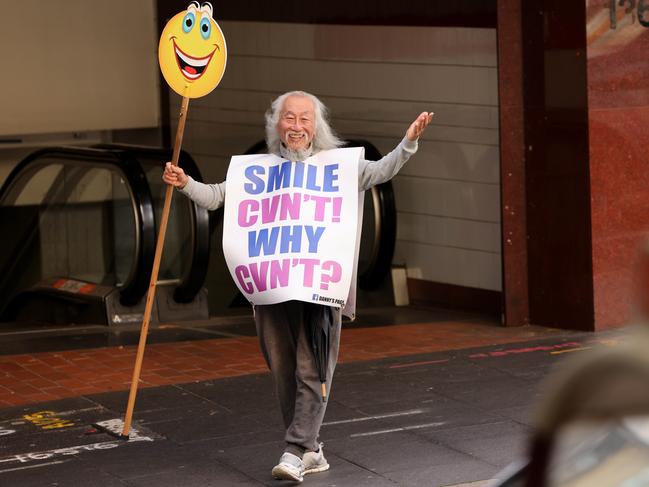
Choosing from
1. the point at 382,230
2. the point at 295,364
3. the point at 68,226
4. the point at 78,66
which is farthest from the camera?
the point at 78,66

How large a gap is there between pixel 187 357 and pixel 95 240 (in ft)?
12.2

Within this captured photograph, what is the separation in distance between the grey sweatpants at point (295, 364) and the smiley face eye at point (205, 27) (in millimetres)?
1402

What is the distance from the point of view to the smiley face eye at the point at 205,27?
6258 millimetres

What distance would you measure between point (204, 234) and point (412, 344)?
2.76 m

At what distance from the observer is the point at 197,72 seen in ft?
20.6

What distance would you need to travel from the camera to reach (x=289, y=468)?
18.2ft

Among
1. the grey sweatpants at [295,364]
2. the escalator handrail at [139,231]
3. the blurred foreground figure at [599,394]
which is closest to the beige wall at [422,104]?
the escalator handrail at [139,231]

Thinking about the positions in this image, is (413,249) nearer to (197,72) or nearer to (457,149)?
(457,149)

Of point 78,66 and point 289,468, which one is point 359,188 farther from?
point 78,66

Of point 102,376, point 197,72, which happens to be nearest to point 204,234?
point 102,376

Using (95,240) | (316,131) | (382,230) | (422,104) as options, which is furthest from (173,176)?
(95,240)

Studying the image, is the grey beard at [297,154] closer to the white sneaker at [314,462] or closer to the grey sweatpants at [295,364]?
the grey sweatpants at [295,364]

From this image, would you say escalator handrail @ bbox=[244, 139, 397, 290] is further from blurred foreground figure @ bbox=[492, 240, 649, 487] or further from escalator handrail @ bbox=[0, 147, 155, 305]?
blurred foreground figure @ bbox=[492, 240, 649, 487]

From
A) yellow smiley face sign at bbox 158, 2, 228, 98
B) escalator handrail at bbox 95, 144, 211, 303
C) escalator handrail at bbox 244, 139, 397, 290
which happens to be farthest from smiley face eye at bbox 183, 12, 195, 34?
escalator handrail at bbox 244, 139, 397, 290
